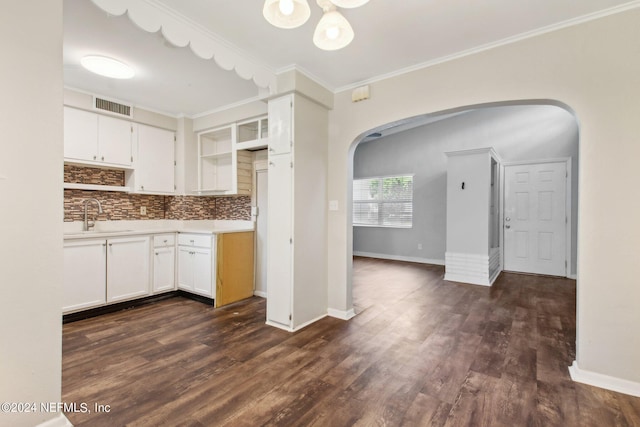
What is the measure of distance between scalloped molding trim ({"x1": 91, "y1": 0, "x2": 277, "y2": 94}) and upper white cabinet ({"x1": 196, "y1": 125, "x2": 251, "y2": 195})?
1503 millimetres

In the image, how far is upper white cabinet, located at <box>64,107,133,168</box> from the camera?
3393 millimetres

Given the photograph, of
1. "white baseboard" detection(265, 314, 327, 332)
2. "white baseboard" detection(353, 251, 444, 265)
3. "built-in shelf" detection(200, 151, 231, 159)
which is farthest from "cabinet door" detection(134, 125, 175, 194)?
"white baseboard" detection(353, 251, 444, 265)

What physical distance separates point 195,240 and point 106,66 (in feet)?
6.90

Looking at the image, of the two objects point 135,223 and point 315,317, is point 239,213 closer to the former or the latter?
point 135,223

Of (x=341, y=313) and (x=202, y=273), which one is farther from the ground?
(x=202, y=273)

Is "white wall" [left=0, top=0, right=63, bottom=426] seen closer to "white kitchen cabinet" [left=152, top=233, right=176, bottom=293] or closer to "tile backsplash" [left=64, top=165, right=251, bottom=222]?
"white kitchen cabinet" [left=152, top=233, right=176, bottom=293]

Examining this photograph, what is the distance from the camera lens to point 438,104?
2740mm

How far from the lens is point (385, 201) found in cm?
750

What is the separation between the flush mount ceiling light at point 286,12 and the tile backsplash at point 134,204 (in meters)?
3.03

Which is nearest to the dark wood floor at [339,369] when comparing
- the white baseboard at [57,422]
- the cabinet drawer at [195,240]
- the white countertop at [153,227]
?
the white baseboard at [57,422]

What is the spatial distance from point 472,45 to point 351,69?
1080 mm

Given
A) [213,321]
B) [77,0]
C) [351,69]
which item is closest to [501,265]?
[351,69]

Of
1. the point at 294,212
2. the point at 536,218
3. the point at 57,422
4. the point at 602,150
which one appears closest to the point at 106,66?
the point at 294,212

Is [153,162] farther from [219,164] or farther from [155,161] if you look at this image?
[219,164]
